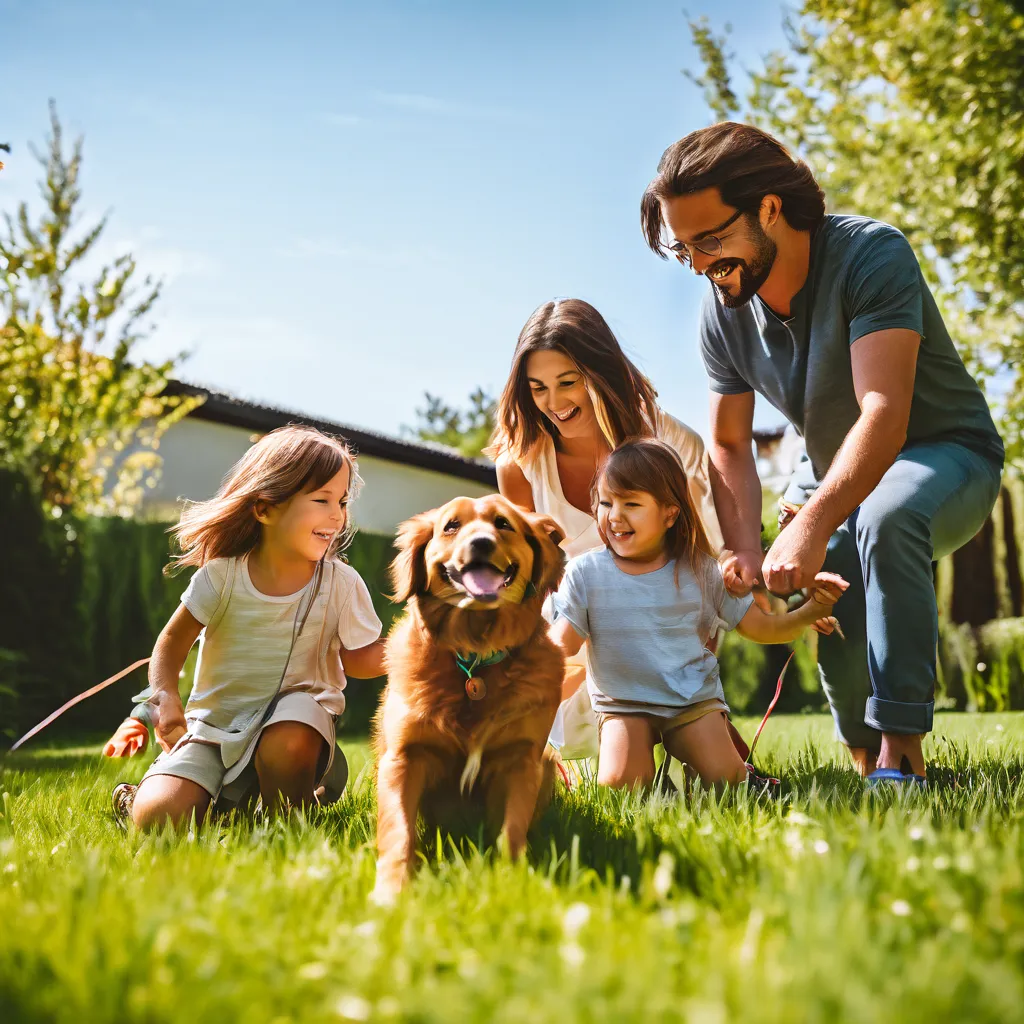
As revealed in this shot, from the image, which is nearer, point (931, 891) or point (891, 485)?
point (931, 891)

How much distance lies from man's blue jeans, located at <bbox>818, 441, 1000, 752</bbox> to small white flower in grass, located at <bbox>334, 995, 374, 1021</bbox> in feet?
7.52

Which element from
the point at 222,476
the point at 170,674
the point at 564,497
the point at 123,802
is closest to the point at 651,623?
the point at 564,497

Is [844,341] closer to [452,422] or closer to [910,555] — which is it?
[910,555]

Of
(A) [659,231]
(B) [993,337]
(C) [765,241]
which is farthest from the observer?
(B) [993,337]

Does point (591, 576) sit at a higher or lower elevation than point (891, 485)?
lower

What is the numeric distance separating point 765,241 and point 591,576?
53.5 inches

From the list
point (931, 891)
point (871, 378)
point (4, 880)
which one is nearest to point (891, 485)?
point (871, 378)

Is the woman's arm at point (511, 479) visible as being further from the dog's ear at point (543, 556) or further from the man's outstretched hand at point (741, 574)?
the dog's ear at point (543, 556)

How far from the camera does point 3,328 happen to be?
15281mm

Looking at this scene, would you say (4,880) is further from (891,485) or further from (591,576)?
(891,485)

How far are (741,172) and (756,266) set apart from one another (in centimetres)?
33

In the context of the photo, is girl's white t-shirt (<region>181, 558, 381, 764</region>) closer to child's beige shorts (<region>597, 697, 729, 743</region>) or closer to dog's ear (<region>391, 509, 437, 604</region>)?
dog's ear (<region>391, 509, 437, 604</region>)

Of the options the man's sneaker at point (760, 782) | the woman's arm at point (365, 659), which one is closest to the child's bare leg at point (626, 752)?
the man's sneaker at point (760, 782)

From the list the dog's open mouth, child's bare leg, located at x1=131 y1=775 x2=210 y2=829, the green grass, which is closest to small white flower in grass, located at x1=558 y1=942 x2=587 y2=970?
the green grass
